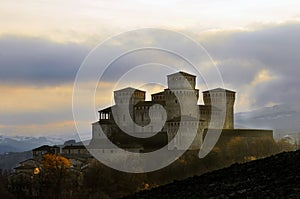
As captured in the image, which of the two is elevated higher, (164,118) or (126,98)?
(126,98)

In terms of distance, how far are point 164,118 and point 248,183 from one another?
235 feet

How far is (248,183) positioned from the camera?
15.5 m

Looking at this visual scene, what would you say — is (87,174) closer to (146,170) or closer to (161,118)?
(146,170)

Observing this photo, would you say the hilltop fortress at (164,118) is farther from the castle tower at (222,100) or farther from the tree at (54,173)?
the tree at (54,173)

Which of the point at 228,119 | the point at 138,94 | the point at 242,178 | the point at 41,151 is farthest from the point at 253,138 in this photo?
the point at 242,178

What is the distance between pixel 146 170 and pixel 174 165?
304cm

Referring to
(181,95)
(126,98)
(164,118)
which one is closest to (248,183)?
(164,118)

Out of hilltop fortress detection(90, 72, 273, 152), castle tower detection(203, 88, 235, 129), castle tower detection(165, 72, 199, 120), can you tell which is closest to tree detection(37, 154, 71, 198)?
hilltop fortress detection(90, 72, 273, 152)

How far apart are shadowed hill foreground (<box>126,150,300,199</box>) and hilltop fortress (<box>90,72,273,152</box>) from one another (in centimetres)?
6283

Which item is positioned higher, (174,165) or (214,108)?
(214,108)

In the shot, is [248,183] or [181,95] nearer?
[248,183]

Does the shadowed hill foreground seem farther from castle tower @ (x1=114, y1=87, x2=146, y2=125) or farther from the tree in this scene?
castle tower @ (x1=114, y1=87, x2=146, y2=125)

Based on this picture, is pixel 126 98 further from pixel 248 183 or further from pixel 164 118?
pixel 248 183

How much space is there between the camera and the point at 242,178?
16312 millimetres
